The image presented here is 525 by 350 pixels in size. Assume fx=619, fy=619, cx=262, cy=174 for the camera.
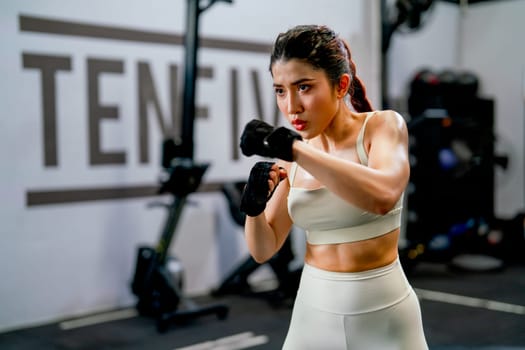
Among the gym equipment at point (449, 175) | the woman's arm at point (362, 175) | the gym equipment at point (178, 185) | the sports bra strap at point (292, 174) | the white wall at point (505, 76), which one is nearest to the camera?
the woman's arm at point (362, 175)

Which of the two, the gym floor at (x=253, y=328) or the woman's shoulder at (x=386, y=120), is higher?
the woman's shoulder at (x=386, y=120)

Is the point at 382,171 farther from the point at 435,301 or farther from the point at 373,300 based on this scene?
the point at 435,301

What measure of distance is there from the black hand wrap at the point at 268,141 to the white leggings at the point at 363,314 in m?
0.41

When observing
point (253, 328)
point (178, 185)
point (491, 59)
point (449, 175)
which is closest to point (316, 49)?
point (178, 185)

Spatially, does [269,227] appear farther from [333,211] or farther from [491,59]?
[491,59]

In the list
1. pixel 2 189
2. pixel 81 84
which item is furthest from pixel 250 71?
pixel 2 189

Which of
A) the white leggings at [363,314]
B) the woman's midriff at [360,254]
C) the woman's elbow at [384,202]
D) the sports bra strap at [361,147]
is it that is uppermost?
the sports bra strap at [361,147]

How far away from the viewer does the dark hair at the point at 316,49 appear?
138 cm

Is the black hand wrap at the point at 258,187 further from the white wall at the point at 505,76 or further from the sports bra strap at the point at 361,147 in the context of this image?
the white wall at the point at 505,76

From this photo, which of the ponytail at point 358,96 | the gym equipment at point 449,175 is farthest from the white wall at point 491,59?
the ponytail at point 358,96

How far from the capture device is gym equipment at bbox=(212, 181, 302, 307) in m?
4.76

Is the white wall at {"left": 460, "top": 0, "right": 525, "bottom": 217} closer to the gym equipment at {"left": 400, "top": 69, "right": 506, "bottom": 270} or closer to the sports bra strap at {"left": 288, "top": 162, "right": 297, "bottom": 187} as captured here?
the gym equipment at {"left": 400, "top": 69, "right": 506, "bottom": 270}

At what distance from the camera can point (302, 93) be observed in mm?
1373

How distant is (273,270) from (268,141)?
3671mm
